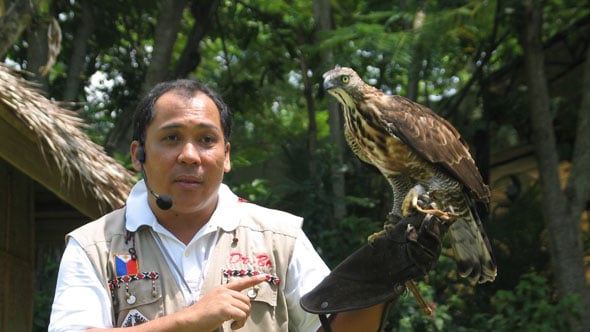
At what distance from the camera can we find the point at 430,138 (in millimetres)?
3383

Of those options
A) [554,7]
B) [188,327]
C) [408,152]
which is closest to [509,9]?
[554,7]

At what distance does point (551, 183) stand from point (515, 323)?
1013mm

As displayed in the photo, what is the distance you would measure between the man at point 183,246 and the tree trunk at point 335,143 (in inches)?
168

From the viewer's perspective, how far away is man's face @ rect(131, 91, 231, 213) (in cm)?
241

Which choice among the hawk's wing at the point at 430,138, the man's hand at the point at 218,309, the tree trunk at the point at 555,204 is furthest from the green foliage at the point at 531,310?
the man's hand at the point at 218,309

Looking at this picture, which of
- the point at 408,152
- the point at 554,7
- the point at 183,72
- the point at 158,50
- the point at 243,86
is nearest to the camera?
the point at 408,152

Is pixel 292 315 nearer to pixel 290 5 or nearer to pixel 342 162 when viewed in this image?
pixel 342 162

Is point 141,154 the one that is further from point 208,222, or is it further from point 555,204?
point 555,204

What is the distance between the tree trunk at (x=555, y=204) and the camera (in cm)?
605

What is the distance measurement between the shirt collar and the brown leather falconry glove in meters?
0.31

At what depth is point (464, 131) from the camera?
7461 mm

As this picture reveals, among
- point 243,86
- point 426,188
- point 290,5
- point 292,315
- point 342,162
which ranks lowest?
point 292,315

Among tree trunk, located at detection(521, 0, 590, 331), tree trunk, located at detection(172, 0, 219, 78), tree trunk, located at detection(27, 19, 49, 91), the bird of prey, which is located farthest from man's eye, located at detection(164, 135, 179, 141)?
tree trunk, located at detection(172, 0, 219, 78)

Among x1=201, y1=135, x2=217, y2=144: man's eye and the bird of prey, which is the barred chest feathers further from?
x1=201, y1=135, x2=217, y2=144: man's eye
